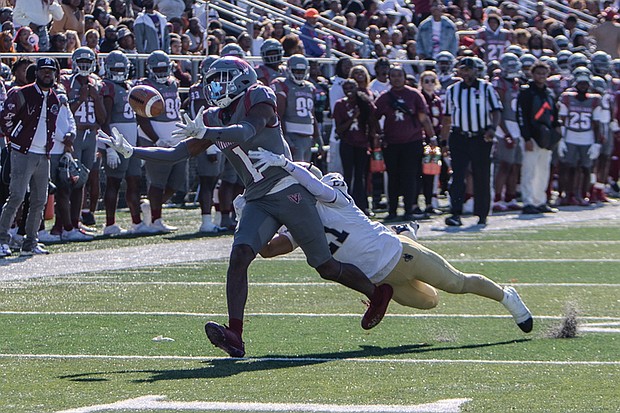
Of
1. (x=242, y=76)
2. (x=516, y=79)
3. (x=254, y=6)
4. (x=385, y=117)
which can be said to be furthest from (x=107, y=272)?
(x=254, y=6)

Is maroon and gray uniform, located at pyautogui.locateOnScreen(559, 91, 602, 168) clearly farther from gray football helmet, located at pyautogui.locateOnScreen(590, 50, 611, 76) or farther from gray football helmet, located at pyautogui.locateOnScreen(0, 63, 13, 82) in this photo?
gray football helmet, located at pyautogui.locateOnScreen(0, 63, 13, 82)

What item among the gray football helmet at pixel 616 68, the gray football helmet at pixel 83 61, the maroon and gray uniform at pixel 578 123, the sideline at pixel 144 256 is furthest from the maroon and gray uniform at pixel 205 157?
the gray football helmet at pixel 616 68

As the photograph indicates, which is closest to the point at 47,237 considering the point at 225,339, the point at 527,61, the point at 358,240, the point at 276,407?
the point at 358,240

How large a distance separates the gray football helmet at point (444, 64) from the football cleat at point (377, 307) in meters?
11.6

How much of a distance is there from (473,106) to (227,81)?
8758 millimetres

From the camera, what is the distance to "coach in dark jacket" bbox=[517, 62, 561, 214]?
18250 millimetres

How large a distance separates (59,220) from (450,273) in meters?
7.73

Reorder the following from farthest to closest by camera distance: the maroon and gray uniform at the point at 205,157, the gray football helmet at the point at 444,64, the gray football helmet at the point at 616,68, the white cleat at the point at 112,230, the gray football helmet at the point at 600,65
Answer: the gray football helmet at the point at 616,68
the gray football helmet at the point at 600,65
the gray football helmet at the point at 444,64
the maroon and gray uniform at the point at 205,157
the white cleat at the point at 112,230

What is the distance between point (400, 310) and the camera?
33.7 feet

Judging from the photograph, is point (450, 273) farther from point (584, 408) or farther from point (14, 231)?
point (14, 231)

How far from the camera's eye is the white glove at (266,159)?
8.05 meters

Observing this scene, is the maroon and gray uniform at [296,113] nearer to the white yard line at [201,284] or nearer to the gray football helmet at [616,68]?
the white yard line at [201,284]

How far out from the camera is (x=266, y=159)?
8.05 metres

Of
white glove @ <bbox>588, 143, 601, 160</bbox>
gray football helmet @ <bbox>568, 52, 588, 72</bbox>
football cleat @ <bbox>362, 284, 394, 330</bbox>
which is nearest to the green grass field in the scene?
football cleat @ <bbox>362, 284, 394, 330</bbox>
